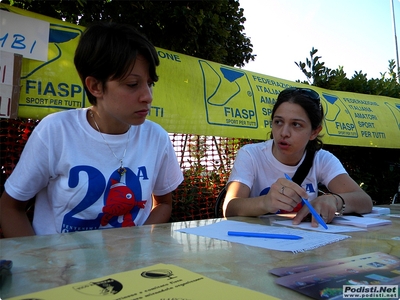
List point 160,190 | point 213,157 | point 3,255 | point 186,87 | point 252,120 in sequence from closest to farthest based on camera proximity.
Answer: point 3,255 → point 160,190 → point 186,87 → point 252,120 → point 213,157

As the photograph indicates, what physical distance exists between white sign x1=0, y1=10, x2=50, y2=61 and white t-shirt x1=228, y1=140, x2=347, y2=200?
1.32 m

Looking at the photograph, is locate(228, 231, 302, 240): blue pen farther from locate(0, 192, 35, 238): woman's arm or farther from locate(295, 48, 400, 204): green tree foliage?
locate(295, 48, 400, 204): green tree foliage

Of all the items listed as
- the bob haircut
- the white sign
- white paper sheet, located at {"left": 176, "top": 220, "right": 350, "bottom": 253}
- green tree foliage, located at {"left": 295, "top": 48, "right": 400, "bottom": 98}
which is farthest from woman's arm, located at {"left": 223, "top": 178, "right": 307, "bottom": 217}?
green tree foliage, located at {"left": 295, "top": 48, "right": 400, "bottom": 98}

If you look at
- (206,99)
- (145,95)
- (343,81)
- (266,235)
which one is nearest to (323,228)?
(266,235)

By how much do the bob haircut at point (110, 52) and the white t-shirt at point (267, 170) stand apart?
2.67 feet

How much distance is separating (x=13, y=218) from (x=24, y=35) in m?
1.14

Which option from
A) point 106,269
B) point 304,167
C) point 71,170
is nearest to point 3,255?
point 106,269

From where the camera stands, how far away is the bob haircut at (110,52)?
1465 millimetres

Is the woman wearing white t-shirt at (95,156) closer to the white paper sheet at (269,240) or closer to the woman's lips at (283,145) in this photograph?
the white paper sheet at (269,240)

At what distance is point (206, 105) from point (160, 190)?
1.14m

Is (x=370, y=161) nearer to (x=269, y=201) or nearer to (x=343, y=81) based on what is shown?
(x=343, y=81)

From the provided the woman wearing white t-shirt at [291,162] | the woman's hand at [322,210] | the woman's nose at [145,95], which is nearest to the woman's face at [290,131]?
the woman wearing white t-shirt at [291,162]

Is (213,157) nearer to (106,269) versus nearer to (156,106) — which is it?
(156,106)

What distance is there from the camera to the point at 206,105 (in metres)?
2.78
